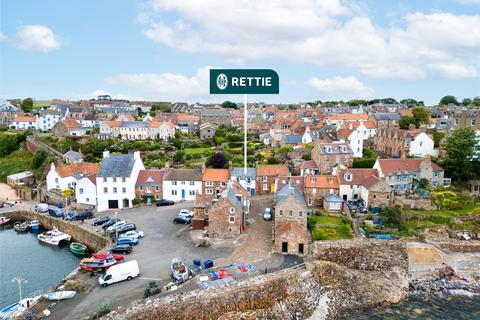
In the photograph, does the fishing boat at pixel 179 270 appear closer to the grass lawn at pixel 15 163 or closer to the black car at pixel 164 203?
the black car at pixel 164 203

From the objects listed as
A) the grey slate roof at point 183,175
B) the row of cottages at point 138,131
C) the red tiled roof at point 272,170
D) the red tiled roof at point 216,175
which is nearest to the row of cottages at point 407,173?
the red tiled roof at point 272,170

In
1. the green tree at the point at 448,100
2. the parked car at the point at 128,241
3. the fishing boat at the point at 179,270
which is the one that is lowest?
the fishing boat at the point at 179,270

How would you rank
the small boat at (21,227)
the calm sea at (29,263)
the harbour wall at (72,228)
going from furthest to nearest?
1. the small boat at (21,227)
2. the harbour wall at (72,228)
3. the calm sea at (29,263)

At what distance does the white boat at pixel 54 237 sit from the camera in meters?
36.9

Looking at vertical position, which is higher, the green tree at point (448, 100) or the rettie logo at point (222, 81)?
the green tree at point (448, 100)

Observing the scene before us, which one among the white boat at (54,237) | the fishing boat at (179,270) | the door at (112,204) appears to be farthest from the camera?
the door at (112,204)

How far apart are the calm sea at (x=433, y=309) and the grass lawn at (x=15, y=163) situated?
199 feet

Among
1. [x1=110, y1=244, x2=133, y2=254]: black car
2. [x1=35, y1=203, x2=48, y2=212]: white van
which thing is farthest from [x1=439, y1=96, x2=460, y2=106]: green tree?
[x1=110, y1=244, x2=133, y2=254]: black car

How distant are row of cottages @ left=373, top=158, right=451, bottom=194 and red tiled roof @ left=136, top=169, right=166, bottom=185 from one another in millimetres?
25144

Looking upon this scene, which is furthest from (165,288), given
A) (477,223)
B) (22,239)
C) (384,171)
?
(477,223)

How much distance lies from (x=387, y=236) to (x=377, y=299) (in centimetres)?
789

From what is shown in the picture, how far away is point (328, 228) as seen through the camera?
108ft

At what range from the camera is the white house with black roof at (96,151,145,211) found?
4228cm

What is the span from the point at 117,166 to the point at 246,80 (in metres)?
21.0
